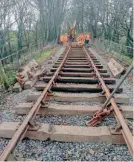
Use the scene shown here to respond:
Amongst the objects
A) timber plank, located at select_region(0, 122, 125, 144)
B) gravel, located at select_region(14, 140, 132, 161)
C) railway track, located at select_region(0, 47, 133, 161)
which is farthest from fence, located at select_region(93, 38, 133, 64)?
gravel, located at select_region(14, 140, 132, 161)

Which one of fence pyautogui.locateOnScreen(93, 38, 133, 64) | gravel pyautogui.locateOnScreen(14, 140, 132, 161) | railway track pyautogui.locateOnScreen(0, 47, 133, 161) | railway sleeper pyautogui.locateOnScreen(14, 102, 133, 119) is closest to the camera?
gravel pyautogui.locateOnScreen(14, 140, 132, 161)

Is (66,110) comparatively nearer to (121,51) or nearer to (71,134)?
(71,134)

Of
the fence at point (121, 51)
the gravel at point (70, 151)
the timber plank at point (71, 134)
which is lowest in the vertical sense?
the gravel at point (70, 151)

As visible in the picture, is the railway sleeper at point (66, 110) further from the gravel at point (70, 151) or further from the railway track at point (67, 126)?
the gravel at point (70, 151)

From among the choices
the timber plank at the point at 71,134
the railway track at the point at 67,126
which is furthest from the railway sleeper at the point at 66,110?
the timber plank at the point at 71,134

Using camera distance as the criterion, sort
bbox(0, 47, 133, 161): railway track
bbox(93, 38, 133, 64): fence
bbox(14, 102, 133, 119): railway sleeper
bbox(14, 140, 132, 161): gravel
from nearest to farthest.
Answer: bbox(14, 140, 132, 161): gravel, bbox(0, 47, 133, 161): railway track, bbox(14, 102, 133, 119): railway sleeper, bbox(93, 38, 133, 64): fence

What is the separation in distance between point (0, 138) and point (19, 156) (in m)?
0.74

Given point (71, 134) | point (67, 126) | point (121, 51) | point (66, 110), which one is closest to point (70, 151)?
point (71, 134)

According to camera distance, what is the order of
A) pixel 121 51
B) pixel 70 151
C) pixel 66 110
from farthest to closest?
pixel 121 51 < pixel 66 110 < pixel 70 151

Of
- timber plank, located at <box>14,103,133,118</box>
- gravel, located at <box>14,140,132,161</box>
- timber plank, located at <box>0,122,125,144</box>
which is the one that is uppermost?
timber plank, located at <box>14,103,133,118</box>

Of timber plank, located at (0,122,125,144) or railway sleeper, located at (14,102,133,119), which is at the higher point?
railway sleeper, located at (14,102,133,119)

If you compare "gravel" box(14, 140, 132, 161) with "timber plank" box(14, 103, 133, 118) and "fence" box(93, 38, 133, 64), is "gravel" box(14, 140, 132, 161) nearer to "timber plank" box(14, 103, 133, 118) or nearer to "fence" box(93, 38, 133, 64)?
"timber plank" box(14, 103, 133, 118)

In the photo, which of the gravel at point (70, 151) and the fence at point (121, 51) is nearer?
the gravel at point (70, 151)

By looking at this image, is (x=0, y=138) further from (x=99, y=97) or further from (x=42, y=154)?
(x=99, y=97)
